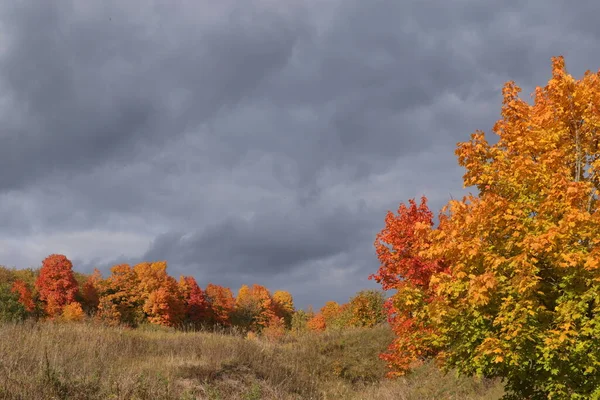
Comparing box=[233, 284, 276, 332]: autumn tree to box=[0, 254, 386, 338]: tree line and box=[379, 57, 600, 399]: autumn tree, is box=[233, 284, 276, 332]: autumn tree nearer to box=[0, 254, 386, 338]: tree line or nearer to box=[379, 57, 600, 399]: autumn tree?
box=[0, 254, 386, 338]: tree line

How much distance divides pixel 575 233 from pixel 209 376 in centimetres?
1248

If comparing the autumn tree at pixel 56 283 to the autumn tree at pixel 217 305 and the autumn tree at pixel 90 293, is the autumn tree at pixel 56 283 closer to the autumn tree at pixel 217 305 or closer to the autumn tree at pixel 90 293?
the autumn tree at pixel 90 293

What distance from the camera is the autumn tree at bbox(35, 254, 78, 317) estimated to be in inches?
2514

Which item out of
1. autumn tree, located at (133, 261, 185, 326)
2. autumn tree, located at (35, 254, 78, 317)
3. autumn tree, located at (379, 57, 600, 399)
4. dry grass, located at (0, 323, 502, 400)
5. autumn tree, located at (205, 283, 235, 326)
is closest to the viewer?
autumn tree, located at (379, 57, 600, 399)

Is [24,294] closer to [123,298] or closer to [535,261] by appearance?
[123,298]

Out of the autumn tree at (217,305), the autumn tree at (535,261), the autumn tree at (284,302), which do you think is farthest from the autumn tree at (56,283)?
the autumn tree at (284,302)

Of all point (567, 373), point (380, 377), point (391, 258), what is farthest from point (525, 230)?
point (380, 377)

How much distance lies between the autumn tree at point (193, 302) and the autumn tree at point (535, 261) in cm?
7408

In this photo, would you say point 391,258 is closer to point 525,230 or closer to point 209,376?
point 209,376

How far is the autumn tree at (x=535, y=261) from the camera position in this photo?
10.7 m

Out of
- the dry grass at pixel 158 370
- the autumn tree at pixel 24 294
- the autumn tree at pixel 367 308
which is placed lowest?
the dry grass at pixel 158 370

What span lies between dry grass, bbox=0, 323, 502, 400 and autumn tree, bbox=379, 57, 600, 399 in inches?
253

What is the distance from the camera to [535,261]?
10.5 meters

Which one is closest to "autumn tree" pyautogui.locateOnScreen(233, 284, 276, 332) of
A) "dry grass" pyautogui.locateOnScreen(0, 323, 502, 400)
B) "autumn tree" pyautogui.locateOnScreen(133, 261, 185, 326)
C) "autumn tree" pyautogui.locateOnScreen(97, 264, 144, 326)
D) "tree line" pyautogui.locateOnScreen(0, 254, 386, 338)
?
"tree line" pyautogui.locateOnScreen(0, 254, 386, 338)
